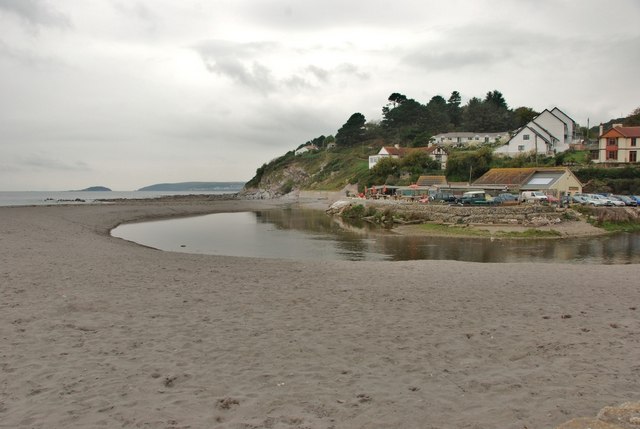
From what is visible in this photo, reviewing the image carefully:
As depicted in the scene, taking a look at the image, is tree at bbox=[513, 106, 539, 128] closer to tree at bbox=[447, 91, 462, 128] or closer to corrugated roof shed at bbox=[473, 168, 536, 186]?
tree at bbox=[447, 91, 462, 128]

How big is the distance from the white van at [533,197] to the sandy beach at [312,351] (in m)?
31.2

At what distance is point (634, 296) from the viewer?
1130 cm

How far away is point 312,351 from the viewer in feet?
24.2

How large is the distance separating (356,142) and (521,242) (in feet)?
354

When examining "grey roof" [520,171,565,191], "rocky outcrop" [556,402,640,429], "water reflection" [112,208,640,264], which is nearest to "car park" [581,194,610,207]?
"grey roof" [520,171,565,191]

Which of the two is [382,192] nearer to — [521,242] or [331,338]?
[521,242]

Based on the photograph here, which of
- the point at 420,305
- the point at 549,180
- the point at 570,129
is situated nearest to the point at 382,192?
the point at 549,180

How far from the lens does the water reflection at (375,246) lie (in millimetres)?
23000

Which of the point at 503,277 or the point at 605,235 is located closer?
the point at 503,277

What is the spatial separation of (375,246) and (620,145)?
169 feet

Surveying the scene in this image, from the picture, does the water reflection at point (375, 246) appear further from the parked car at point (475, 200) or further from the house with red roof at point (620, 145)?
the house with red roof at point (620, 145)

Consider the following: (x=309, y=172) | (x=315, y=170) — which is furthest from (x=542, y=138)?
(x=309, y=172)

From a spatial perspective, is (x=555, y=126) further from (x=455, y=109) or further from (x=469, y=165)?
(x=455, y=109)

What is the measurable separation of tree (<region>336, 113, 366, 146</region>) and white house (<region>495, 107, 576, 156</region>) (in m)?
62.8
